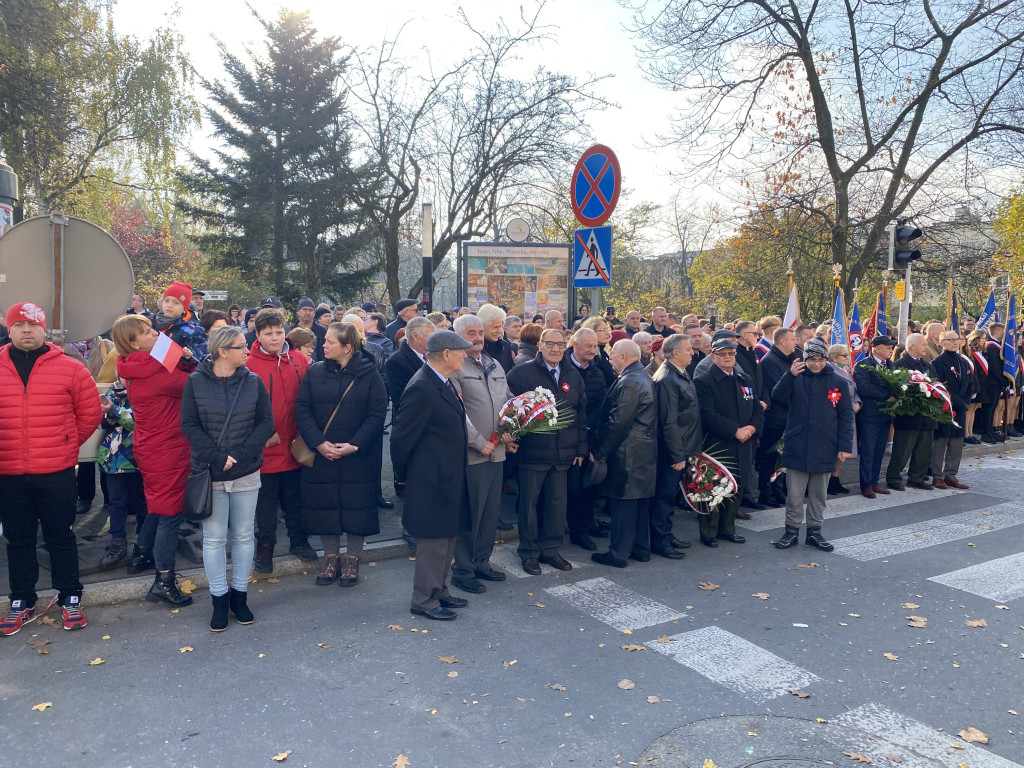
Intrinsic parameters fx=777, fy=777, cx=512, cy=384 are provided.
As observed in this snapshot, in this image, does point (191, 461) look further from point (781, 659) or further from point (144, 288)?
point (144, 288)

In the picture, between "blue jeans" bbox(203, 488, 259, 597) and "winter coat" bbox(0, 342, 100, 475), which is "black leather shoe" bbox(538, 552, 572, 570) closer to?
"blue jeans" bbox(203, 488, 259, 597)

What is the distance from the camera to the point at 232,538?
18.0ft

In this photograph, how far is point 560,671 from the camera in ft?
15.6

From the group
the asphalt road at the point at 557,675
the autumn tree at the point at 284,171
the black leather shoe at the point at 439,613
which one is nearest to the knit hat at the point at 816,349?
the asphalt road at the point at 557,675

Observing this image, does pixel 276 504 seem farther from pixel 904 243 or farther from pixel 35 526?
pixel 904 243

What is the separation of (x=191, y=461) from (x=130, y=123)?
21291 mm

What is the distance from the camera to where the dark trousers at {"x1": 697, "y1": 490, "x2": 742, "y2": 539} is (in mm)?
7668

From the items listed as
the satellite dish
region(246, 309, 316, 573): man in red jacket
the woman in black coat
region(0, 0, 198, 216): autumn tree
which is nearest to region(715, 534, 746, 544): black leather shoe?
the woman in black coat

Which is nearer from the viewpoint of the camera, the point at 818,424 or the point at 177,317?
the point at 177,317

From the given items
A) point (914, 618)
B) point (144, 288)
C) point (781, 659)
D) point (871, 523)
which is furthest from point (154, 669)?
point (144, 288)

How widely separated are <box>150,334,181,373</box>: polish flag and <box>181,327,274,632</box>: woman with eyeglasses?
0.36m

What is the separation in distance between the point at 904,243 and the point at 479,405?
427 inches

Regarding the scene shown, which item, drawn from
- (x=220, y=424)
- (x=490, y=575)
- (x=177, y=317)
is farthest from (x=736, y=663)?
(x=177, y=317)

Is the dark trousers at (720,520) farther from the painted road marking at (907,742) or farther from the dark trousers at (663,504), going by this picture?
the painted road marking at (907,742)
